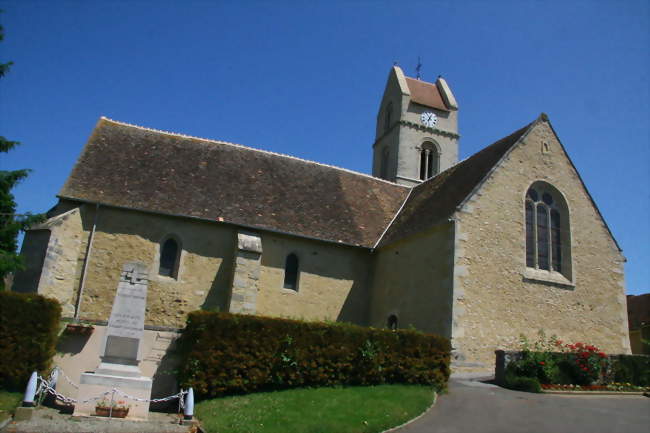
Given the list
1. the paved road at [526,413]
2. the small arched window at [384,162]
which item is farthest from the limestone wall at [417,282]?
the small arched window at [384,162]

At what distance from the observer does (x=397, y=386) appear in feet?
44.5

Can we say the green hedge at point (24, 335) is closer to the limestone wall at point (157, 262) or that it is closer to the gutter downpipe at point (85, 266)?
the gutter downpipe at point (85, 266)

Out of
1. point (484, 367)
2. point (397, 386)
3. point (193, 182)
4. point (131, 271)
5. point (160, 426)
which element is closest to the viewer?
point (160, 426)

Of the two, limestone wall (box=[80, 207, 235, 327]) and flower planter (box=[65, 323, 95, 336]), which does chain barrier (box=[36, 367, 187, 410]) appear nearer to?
flower planter (box=[65, 323, 95, 336])

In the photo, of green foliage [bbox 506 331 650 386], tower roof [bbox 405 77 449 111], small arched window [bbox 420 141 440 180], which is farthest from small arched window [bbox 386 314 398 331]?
tower roof [bbox 405 77 449 111]

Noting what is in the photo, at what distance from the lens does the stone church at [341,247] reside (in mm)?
17203

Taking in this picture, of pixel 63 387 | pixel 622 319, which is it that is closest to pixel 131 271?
pixel 63 387

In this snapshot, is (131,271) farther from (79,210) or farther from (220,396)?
(79,210)

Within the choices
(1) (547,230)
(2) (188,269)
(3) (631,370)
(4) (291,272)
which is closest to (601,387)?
(3) (631,370)

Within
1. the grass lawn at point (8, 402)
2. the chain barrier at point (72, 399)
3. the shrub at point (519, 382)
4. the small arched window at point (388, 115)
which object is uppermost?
the small arched window at point (388, 115)

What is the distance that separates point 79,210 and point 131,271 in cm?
710

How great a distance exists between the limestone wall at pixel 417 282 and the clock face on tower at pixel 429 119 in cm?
1570

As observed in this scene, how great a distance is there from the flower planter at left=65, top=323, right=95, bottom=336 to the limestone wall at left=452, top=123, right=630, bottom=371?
33.7ft

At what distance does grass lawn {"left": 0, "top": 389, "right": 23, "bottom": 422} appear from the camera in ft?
33.4
